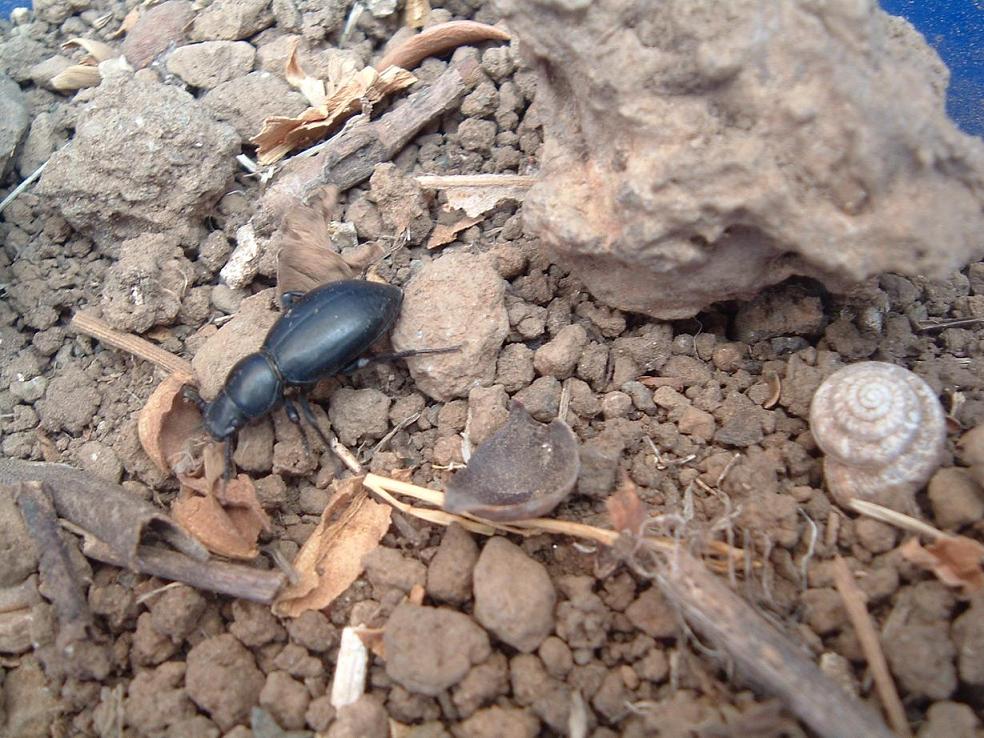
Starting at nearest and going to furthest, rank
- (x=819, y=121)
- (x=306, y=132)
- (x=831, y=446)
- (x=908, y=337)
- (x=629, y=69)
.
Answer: (x=819, y=121) < (x=629, y=69) < (x=831, y=446) < (x=908, y=337) < (x=306, y=132)

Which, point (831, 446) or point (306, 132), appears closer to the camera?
point (831, 446)

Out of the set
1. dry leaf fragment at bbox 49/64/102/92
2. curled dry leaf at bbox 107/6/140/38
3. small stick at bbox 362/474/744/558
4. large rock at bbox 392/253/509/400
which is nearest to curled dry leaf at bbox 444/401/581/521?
small stick at bbox 362/474/744/558

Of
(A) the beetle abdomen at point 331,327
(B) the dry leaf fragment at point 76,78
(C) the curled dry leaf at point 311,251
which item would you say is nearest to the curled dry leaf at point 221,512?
(A) the beetle abdomen at point 331,327

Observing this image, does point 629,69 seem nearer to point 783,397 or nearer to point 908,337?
point 783,397

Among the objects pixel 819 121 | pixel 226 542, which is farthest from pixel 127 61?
pixel 819 121

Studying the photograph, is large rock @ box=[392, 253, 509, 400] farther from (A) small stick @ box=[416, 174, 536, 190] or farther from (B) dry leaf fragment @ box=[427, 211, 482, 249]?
(A) small stick @ box=[416, 174, 536, 190]

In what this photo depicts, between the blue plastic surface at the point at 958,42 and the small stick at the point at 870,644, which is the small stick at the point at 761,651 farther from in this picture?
the blue plastic surface at the point at 958,42
